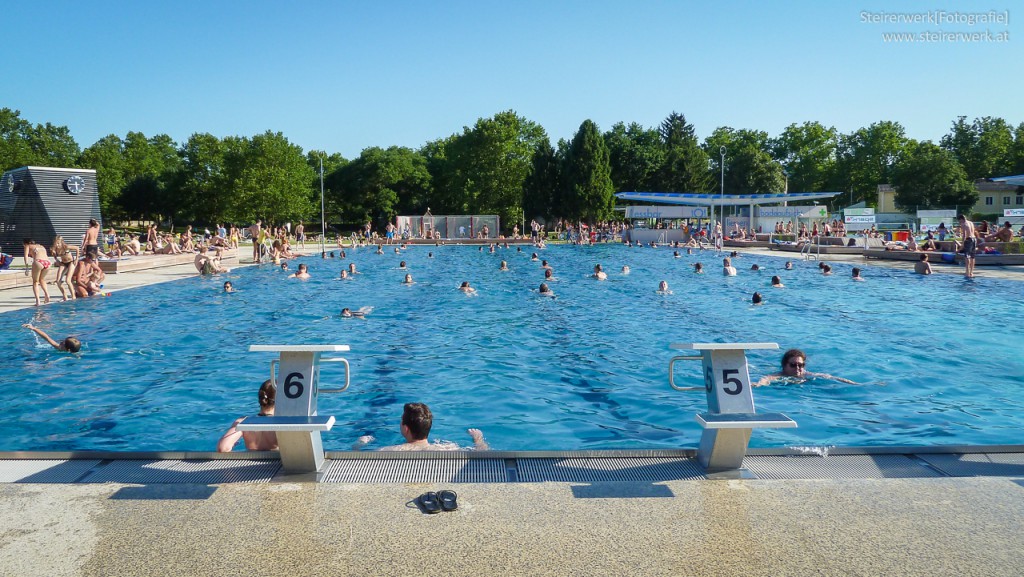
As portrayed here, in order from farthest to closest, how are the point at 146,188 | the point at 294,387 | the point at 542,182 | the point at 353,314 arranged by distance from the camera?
1. the point at 146,188
2. the point at 542,182
3. the point at 353,314
4. the point at 294,387

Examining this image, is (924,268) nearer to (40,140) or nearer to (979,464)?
(979,464)

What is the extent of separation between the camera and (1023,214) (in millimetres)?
35938

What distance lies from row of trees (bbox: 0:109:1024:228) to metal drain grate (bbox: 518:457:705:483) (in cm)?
5478

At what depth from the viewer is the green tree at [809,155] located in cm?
8941

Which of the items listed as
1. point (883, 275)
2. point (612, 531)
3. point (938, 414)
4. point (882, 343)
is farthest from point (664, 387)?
point (883, 275)

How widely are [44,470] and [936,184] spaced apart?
7686 centimetres

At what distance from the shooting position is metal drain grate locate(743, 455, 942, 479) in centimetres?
413

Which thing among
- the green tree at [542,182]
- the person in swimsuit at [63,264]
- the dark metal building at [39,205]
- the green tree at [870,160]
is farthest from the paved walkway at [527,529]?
the green tree at [870,160]

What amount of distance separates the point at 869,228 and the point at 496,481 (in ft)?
121

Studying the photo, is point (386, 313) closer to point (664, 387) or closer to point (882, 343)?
point (664, 387)

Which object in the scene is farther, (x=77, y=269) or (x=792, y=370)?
(x=77, y=269)

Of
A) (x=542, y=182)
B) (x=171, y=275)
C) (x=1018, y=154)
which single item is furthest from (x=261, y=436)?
(x=1018, y=154)

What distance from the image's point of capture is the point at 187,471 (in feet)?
13.9

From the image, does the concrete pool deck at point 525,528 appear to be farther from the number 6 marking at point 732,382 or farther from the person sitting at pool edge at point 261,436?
the person sitting at pool edge at point 261,436
